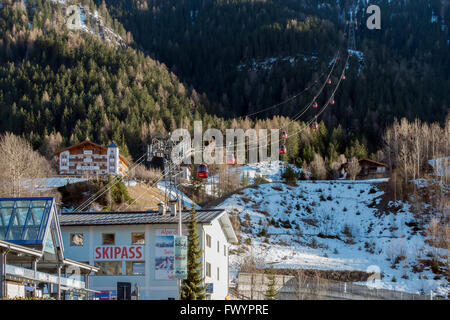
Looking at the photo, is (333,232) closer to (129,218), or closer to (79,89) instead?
(129,218)

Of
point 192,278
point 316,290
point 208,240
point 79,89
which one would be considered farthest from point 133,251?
point 79,89

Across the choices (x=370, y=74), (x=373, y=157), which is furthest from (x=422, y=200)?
(x=370, y=74)

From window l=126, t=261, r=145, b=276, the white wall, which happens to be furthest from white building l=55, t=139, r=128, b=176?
window l=126, t=261, r=145, b=276

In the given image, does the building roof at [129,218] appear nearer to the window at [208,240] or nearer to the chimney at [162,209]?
the chimney at [162,209]

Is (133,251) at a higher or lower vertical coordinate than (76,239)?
lower

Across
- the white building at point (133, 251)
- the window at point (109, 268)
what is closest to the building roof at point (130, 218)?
the white building at point (133, 251)

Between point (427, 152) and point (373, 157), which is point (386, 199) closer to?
point (427, 152)

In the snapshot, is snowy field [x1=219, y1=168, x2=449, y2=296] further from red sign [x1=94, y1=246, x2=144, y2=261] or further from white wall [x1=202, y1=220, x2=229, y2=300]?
red sign [x1=94, y1=246, x2=144, y2=261]
